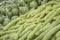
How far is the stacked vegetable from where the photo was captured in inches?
34.6

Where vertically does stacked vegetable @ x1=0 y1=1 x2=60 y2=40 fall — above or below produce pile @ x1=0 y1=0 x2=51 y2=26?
below

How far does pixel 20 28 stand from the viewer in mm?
983

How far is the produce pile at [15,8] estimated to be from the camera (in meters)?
1.18

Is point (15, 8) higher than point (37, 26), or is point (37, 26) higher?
point (15, 8)

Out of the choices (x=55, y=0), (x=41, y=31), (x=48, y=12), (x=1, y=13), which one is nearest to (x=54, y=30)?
(x=41, y=31)

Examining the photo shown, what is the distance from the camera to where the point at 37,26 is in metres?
0.93

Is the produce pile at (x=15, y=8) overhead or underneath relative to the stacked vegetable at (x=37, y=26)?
overhead

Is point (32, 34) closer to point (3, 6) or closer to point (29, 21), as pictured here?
point (29, 21)

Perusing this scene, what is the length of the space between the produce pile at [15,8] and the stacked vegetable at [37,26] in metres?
0.08

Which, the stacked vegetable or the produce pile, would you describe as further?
the produce pile

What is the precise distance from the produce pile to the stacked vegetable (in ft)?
0.25

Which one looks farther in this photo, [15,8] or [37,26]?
[15,8]

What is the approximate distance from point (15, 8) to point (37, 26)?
13.0 inches

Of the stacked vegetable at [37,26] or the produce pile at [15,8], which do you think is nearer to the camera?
the stacked vegetable at [37,26]
